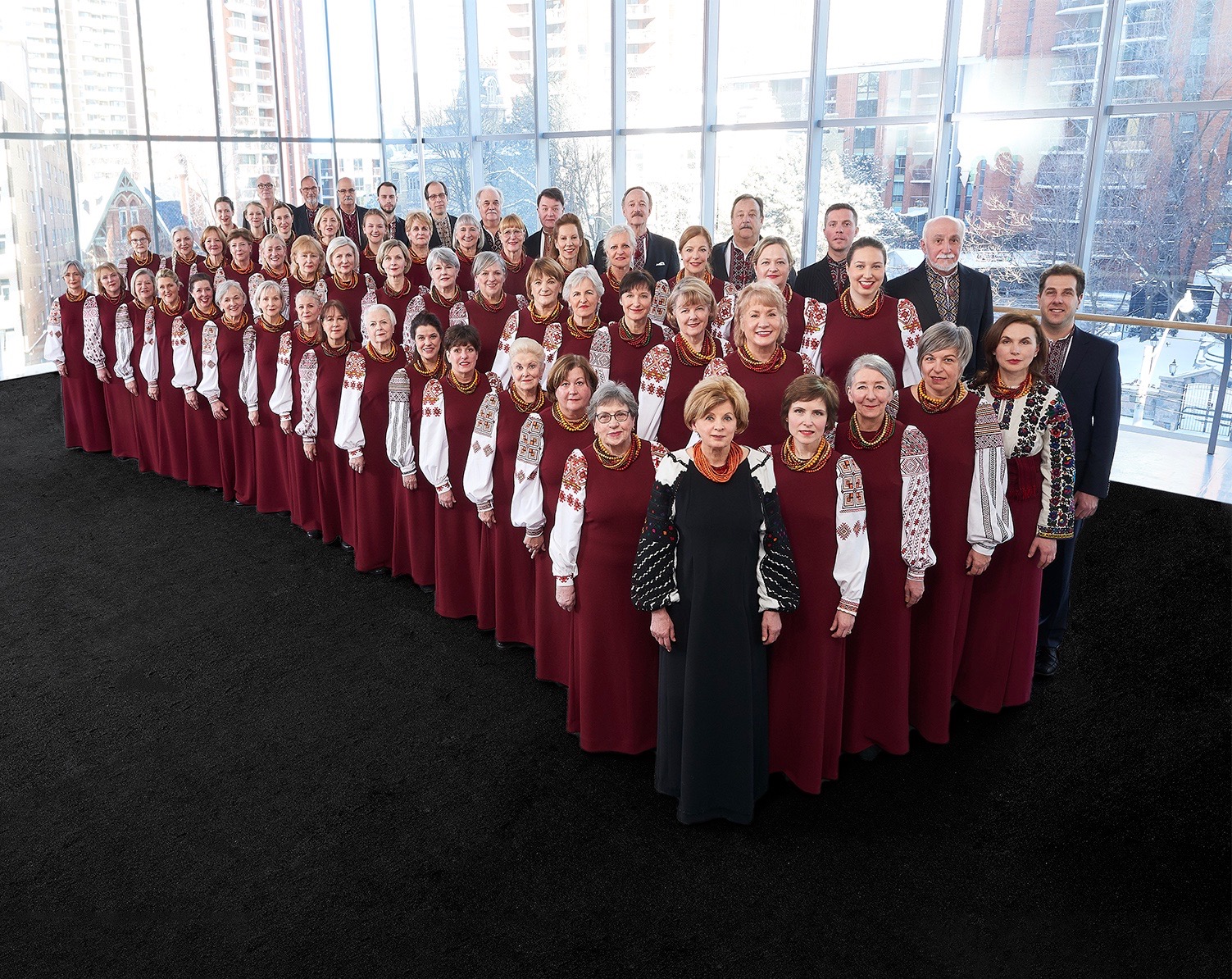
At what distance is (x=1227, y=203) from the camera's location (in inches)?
284

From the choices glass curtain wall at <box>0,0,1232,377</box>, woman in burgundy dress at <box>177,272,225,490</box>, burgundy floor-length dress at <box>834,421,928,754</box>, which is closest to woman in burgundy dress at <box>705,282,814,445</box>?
burgundy floor-length dress at <box>834,421,928,754</box>

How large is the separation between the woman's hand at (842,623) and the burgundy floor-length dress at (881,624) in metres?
0.21

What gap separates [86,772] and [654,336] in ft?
11.3

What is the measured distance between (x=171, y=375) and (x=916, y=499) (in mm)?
6229

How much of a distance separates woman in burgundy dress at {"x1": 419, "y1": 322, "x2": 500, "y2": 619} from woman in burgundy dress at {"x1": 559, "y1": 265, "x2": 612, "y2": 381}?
47 centimetres

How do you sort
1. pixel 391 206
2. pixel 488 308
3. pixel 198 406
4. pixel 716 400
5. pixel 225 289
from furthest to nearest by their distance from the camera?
pixel 391 206, pixel 198 406, pixel 225 289, pixel 488 308, pixel 716 400

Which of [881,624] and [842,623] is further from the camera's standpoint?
[881,624]

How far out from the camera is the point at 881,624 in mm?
3842

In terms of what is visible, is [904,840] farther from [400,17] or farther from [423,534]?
[400,17]

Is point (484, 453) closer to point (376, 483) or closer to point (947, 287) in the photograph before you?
point (376, 483)

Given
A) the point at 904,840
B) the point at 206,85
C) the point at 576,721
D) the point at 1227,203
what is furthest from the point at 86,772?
the point at 206,85

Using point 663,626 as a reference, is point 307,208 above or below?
above

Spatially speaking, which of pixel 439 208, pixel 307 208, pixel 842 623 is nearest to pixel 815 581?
pixel 842 623

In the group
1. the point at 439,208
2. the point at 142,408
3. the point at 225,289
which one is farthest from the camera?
the point at 439,208
